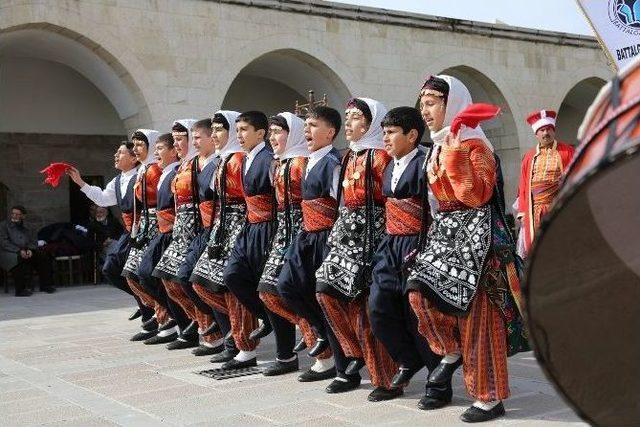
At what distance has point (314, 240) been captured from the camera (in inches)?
194

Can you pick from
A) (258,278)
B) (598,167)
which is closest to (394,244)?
(258,278)

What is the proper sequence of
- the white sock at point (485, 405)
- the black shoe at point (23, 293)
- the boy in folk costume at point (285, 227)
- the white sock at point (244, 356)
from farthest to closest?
1. the black shoe at point (23, 293)
2. the white sock at point (244, 356)
3. the boy in folk costume at point (285, 227)
4. the white sock at point (485, 405)

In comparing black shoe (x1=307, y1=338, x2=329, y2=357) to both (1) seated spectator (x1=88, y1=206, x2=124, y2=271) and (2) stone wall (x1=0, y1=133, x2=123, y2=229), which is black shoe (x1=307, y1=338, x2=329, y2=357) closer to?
(1) seated spectator (x1=88, y1=206, x2=124, y2=271)

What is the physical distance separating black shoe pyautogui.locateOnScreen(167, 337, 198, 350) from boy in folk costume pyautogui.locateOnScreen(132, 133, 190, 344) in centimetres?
13

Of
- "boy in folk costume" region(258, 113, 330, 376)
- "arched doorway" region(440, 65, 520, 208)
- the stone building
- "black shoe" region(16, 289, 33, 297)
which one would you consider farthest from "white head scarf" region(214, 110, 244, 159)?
"arched doorway" region(440, 65, 520, 208)

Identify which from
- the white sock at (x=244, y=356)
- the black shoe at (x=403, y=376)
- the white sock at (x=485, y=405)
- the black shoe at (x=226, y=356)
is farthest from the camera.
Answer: the black shoe at (x=226, y=356)

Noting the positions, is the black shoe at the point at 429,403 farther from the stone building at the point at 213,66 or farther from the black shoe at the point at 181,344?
the stone building at the point at 213,66

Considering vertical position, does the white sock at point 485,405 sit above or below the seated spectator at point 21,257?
below

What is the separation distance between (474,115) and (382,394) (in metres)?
1.61

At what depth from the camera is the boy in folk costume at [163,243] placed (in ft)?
21.8

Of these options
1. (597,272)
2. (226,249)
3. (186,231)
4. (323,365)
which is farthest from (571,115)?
(597,272)

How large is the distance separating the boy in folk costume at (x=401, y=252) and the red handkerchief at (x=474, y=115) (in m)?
0.42

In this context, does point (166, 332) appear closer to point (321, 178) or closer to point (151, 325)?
point (151, 325)

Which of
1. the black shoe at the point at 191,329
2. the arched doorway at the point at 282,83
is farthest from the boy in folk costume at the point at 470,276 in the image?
the arched doorway at the point at 282,83
